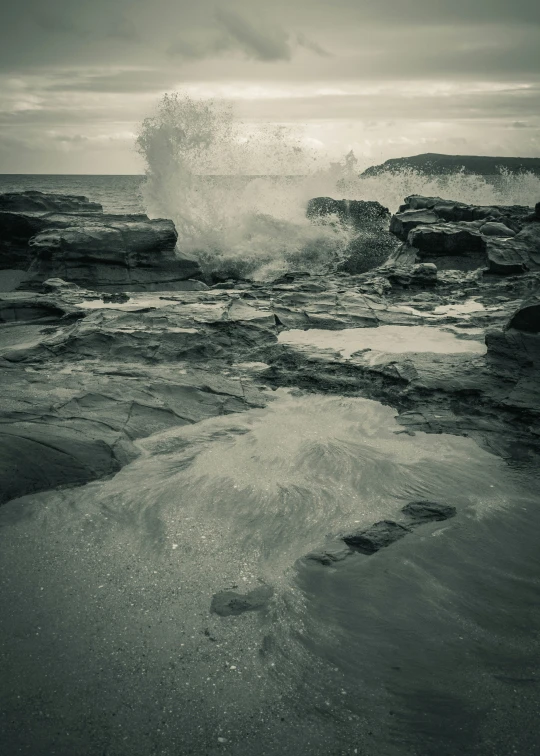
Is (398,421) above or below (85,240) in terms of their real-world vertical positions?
below

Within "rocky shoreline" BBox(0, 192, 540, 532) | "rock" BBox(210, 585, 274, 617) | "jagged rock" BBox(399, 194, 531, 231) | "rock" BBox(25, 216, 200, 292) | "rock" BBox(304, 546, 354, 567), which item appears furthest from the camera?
"jagged rock" BBox(399, 194, 531, 231)

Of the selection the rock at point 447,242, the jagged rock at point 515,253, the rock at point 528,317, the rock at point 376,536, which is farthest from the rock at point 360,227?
the rock at point 376,536

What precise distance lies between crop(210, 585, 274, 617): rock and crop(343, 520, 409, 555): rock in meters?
0.46

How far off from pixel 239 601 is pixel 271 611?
0.12m

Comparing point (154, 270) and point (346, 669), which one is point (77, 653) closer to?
point (346, 669)

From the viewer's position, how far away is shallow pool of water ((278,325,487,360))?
4.50 m

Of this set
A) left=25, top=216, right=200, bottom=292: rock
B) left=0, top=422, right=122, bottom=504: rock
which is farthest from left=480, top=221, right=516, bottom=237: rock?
left=0, top=422, right=122, bottom=504: rock

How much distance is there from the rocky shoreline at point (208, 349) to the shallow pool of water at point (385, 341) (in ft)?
0.11

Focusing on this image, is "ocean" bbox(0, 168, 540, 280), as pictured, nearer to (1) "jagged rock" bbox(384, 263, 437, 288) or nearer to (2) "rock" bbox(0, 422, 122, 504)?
(1) "jagged rock" bbox(384, 263, 437, 288)

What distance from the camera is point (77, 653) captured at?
1.75m

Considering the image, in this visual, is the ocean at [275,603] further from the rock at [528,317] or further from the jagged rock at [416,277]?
the jagged rock at [416,277]

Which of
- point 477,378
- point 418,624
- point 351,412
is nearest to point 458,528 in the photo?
point 418,624

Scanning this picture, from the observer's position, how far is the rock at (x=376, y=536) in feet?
7.59

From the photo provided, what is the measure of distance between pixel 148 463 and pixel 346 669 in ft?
5.28
